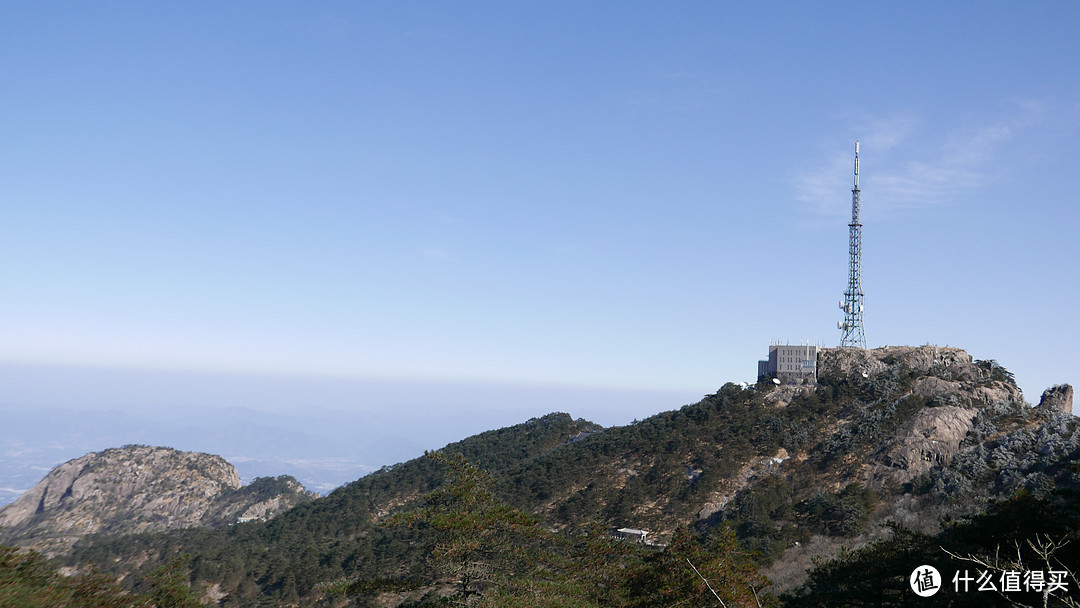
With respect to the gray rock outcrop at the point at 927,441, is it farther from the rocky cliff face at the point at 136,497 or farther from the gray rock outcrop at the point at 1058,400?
the rocky cliff face at the point at 136,497

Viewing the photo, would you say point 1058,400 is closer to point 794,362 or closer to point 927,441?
point 927,441

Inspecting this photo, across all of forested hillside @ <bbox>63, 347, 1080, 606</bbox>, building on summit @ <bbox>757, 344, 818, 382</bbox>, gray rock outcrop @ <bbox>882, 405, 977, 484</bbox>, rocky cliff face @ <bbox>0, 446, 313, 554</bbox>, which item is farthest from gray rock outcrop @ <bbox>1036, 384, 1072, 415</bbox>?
rocky cliff face @ <bbox>0, 446, 313, 554</bbox>

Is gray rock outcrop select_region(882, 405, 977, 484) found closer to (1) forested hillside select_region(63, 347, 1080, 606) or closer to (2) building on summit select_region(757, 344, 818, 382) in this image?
(1) forested hillside select_region(63, 347, 1080, 606)

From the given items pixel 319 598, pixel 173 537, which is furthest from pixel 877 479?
pixel 173 537

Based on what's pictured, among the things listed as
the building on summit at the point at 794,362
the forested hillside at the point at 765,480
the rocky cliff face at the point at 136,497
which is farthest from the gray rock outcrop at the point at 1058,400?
the rocky cliff face at the point at 136,497

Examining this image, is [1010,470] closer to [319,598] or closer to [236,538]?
[319,598]

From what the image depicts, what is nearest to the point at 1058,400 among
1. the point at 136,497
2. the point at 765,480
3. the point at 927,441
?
the point at 927,441
